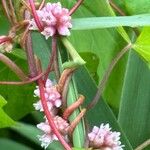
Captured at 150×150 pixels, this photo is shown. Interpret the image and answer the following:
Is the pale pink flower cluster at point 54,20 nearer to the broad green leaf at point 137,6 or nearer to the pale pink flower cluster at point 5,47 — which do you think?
the pale pink flower cluster at point 5,47

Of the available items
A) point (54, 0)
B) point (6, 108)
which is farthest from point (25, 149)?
point (54, 0)

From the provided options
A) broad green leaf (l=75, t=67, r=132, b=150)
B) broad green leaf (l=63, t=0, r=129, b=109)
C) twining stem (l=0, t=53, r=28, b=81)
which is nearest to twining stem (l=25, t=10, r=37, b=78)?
twining stem (l=0, t=53, r=28, b=81)

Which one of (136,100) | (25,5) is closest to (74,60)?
(25,5)

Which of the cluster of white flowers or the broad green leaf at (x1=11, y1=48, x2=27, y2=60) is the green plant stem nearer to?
the cluster of white flowers

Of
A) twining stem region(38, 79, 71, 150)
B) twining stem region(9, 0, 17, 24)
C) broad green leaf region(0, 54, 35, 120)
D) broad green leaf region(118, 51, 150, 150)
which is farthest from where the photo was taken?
broad green leaf region(0, 54, 35, 120)

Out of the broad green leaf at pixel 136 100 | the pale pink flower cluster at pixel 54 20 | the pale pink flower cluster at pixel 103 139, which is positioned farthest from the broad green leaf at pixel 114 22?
the broad green leaf at pixel 136 100
